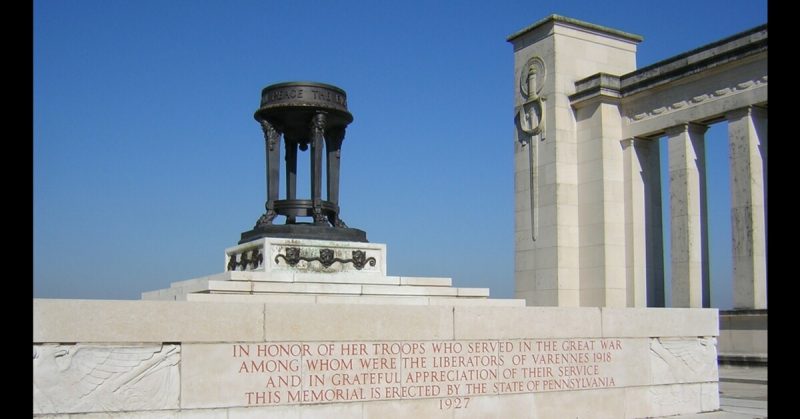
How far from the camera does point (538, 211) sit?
25.8m

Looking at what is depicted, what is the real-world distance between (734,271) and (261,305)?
14684 millimetres

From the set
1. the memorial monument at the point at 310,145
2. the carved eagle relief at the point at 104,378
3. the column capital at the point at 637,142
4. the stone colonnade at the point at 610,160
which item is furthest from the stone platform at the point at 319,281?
the column capital at the point at 637,142

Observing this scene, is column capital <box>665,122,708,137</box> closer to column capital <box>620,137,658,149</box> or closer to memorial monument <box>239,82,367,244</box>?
column capital <box>620,137,658,149</box>

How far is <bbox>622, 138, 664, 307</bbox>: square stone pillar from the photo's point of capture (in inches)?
961

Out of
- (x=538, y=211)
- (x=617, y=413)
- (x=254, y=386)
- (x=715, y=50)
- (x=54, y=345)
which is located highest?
(x=715, y=50)

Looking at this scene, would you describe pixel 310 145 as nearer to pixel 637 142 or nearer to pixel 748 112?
pixel 748 112

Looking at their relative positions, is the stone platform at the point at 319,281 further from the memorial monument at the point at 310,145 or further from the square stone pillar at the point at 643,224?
the square stone pillar at the point at 643,224

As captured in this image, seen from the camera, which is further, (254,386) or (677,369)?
(677,369)

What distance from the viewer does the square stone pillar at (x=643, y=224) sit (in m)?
24.4

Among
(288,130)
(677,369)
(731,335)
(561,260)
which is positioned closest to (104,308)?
(288,130)

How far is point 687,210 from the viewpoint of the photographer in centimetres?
2281

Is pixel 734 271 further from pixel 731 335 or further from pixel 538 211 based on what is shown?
pixel 538 211

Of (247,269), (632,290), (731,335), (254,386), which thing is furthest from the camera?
(632,290)

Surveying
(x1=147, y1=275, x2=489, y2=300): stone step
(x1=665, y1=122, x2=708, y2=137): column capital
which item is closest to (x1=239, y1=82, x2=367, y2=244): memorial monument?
(x1=147, y1=275, x2=489, y2=300): stone step
